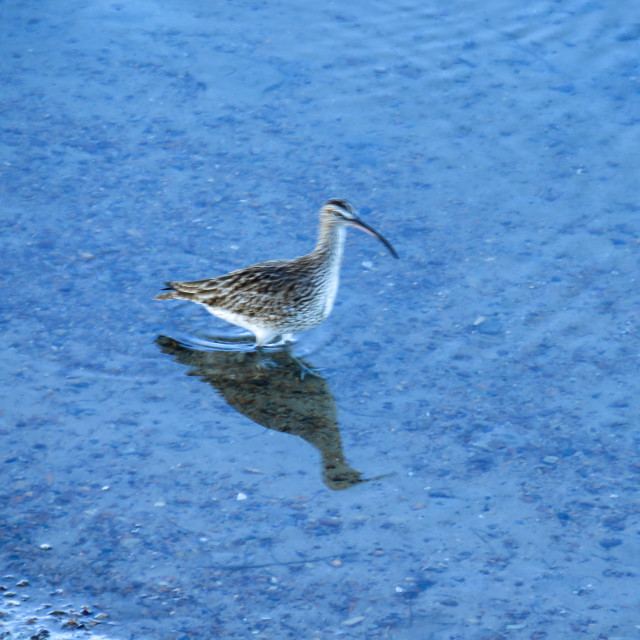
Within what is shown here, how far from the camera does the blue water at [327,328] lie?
6387 mm

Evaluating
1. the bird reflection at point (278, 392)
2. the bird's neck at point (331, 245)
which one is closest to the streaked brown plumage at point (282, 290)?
the bird's neck at point (331, 245)

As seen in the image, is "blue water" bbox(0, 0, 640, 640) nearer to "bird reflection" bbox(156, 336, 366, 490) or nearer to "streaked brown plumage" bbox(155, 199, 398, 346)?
"bird reflection" bbox(156, 336, 366, 490)

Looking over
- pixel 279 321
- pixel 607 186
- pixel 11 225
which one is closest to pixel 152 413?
pixel 279 321

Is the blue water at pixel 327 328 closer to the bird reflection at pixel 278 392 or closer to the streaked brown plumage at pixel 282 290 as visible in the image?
the bird reflection at pixel 278 392

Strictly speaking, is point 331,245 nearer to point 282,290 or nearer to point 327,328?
point 282,290

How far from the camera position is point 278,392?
26.1 feet

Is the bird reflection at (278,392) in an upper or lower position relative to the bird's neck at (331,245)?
lower

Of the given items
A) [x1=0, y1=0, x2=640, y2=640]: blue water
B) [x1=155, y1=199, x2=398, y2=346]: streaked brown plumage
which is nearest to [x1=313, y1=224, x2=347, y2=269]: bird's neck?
[x1=155, y1=199, x2=398, y2=346]: streaked brown plumage

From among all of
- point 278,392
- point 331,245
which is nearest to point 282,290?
point 331,245

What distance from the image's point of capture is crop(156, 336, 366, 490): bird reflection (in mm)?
7359

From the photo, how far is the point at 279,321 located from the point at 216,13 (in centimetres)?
593

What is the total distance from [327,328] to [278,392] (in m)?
0.87

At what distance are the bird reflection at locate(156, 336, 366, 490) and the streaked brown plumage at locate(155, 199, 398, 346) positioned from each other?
0.84 ft

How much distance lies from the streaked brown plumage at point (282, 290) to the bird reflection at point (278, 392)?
0.84 ft
